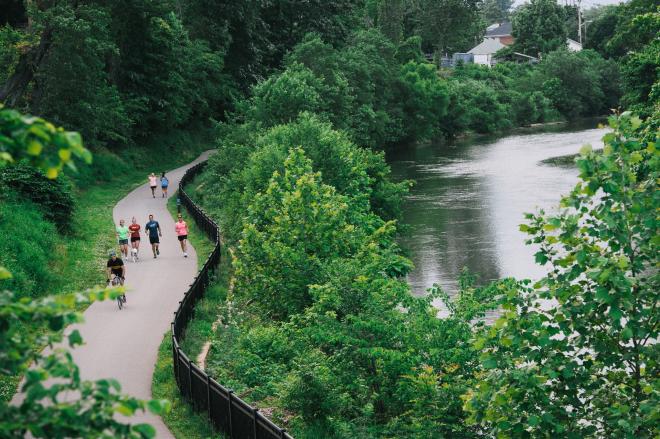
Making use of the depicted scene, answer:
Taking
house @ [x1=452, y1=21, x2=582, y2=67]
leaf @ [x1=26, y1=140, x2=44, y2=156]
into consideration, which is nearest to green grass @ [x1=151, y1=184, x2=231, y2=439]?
leaf @ [x1=26, y1=140, x2=44, y2=156]

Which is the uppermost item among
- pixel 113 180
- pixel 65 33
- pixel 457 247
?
pixel 65 33

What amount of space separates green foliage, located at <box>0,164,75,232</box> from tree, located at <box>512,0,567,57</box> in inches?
4522

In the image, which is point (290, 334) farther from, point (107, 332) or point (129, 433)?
point (129, 433)

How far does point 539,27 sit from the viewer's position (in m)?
139

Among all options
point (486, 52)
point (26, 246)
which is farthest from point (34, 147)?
Result: point (486, 52)

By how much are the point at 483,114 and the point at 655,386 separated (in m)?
88.8

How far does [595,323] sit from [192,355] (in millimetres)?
12027

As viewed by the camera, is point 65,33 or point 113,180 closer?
point 65,33

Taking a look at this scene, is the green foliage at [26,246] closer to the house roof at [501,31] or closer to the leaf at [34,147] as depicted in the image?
the leaf at [34,147]

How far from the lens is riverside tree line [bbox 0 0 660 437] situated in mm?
9023

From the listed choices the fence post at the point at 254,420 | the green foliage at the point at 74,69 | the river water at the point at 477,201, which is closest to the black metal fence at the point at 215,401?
the fence post at the point at 254,420

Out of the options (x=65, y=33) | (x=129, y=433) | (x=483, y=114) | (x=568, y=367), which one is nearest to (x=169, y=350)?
(x=568, y=367)

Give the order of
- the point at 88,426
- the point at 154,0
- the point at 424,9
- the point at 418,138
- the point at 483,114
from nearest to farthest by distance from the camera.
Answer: the point at 88,426
the point at 154,0
the point at 418,138
the point at 483,114
the point at 424,9

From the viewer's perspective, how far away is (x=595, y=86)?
4350 inches
